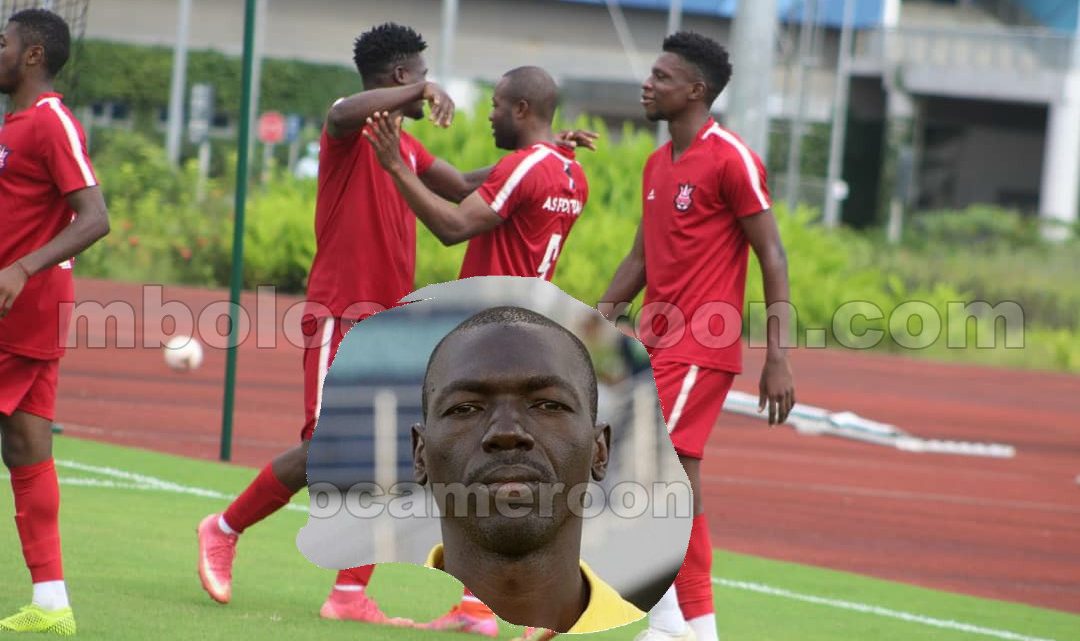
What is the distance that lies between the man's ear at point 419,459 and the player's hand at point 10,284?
3.53 m

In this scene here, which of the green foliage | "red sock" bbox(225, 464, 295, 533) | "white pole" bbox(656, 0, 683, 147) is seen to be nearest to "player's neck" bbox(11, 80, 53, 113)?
"red sock" bbox(225, 464, 295, 533)

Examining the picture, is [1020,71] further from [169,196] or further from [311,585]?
[311,585]

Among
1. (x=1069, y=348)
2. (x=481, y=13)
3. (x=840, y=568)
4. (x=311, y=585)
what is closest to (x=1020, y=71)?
(x=481, y=13)

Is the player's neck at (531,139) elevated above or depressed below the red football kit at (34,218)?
above

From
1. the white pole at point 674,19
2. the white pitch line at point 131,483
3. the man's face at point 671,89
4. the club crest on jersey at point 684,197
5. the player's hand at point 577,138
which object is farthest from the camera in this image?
the white pole at point 674,19

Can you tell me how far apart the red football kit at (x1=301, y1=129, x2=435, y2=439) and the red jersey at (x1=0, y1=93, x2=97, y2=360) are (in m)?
1.05

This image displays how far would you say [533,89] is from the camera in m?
5.94

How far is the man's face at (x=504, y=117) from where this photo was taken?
5.97 meters

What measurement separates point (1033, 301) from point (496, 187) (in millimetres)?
20765

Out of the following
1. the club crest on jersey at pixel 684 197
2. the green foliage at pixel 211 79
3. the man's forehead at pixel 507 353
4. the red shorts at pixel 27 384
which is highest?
the green foliage at pixel 211 79

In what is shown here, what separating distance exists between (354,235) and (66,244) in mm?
1307

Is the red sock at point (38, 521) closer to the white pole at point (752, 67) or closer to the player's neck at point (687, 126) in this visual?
the player's neck at point (687, 126)

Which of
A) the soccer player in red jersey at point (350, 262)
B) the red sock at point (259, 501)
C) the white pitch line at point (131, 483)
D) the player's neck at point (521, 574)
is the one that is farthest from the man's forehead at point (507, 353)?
the white pitch line at point (131, 483)

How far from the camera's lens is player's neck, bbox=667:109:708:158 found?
5906mm
